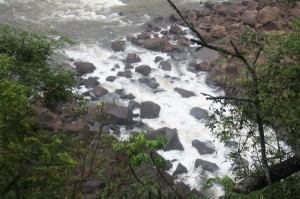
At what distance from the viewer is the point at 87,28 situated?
14727 mm

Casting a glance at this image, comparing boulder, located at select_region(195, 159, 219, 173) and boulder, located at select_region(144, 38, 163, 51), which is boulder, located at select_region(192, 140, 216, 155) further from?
boulder, located at select_region(144, 38, 163, 51)

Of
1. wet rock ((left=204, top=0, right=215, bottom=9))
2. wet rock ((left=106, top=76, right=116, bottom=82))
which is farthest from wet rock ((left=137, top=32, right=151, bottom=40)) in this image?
wet rock ((left=204, top=0, right=215, bottom=9))

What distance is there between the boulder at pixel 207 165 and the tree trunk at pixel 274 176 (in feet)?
14.2

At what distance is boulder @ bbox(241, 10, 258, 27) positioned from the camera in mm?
14580

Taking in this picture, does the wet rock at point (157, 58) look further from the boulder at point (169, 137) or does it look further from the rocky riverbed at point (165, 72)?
the boulder at point (169, 137)

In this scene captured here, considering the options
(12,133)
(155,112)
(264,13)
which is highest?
(12,133)

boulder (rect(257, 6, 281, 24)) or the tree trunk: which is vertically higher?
the tree trunk

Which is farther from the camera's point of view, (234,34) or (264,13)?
(264,13)

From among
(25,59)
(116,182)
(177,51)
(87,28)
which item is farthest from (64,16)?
(116,182)

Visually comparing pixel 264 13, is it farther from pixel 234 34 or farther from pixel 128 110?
pixel 128 110

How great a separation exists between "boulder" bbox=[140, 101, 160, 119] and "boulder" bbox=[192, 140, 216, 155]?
4.98ft

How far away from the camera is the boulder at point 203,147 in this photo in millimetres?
9094

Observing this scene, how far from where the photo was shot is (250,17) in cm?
1478

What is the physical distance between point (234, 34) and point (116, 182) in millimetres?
9640
